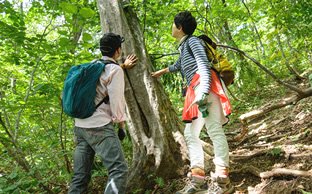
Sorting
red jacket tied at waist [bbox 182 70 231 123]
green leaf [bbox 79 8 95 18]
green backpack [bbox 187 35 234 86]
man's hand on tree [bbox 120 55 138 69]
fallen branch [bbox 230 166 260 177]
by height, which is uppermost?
green leaf [bbox 79 8 95 18]

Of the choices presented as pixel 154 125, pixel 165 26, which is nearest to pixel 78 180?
pixel 154 125

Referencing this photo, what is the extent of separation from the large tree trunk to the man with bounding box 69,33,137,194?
0.92 m

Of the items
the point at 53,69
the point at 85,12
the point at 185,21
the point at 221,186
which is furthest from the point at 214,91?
the point at 53,69

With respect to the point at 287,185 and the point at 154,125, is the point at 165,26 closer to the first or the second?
the point at 154,125

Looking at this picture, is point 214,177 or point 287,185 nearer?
point 287,185

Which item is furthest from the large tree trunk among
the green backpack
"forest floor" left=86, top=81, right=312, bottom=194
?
the green backpack

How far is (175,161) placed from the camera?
2914mm

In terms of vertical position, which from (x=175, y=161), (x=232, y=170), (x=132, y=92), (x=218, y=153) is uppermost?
(x=132, y=92)

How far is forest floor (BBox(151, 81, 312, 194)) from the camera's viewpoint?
198cm

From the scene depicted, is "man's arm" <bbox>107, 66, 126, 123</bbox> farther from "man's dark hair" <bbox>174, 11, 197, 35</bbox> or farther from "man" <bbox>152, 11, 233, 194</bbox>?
"man's dark hair" <bbox>174, 11, 197, 35</bbox>

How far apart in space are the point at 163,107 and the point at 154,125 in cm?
33

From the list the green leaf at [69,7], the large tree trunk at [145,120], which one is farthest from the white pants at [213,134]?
the green leaf at [69,7]

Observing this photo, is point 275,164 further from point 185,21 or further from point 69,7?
point 69,7

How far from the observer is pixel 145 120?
3127 mm
